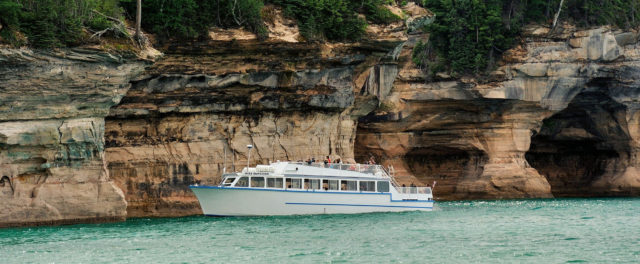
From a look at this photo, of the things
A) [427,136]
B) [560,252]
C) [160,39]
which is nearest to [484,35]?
[427,136]

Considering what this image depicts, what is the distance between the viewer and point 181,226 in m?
37.1

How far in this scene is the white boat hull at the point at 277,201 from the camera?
40.4m

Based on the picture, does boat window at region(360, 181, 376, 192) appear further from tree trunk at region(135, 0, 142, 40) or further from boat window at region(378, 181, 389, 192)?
tree trunk at region(135, 0, 142, 40)

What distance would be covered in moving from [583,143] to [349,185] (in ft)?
98.9

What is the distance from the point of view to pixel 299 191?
41.0m

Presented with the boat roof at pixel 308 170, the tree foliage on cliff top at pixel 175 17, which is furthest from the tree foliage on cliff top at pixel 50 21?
the boat roof at pixel 308 170

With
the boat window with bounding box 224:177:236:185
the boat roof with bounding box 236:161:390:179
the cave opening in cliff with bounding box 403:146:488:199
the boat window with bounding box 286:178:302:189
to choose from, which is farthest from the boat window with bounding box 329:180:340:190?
the cave opening in cliff with bounding box 403:146:488:199

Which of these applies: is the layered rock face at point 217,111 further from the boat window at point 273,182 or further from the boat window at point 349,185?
the boat window at point 349,185

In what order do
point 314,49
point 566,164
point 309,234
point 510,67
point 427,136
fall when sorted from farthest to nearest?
1. point 566,164
2. point 427,136
3. point 510,67
4. point 314,49
5. point 309,234

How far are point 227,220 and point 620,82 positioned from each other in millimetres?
29856

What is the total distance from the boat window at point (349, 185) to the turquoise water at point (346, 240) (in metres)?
1.79

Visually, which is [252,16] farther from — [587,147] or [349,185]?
[587,147]

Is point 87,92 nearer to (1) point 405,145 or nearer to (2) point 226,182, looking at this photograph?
(2) point 226,182

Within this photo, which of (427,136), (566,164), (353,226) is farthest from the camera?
(566,164)
